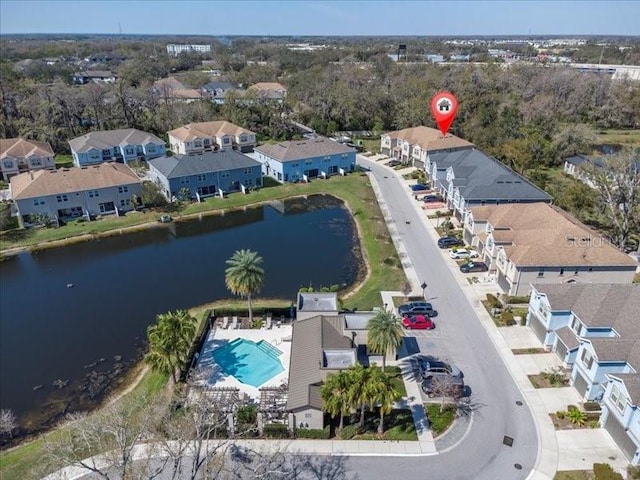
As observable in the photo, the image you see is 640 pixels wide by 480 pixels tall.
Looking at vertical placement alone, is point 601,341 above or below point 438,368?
above

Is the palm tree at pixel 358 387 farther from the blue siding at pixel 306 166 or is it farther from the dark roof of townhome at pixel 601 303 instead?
the blue siding at pixel 306 166

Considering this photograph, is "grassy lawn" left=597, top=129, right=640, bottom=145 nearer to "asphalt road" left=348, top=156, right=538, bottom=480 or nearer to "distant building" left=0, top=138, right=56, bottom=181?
"asphalt road" left=348, top=156, right=538, bottom=480

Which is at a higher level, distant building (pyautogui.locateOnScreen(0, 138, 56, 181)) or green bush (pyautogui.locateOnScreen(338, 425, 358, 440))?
distant building (pyautogui.locateOnScreen(0, 138, 56, 181))

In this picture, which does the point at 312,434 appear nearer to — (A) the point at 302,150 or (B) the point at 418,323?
(B) the point at 418,323

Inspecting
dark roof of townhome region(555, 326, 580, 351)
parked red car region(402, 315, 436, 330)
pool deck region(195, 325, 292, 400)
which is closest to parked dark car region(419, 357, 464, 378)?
parked red car region(402, 315, 436, 330)

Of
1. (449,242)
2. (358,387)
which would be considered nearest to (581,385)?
(358,387)

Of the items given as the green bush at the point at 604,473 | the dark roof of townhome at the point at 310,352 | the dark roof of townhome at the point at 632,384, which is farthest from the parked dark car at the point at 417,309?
the green bush at the point at 604,473
